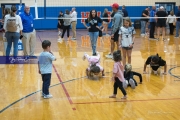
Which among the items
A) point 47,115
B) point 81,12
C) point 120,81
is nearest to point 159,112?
point 120,81

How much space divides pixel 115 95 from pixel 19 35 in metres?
4.82

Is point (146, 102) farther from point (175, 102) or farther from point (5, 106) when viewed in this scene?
point (5, 106)

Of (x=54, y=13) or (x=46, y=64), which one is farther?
(x=54, y=13)

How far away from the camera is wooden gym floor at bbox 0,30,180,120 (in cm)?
577

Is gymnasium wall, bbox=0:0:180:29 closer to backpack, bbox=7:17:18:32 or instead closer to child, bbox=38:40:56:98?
backpack, bbox=7:17:18:32

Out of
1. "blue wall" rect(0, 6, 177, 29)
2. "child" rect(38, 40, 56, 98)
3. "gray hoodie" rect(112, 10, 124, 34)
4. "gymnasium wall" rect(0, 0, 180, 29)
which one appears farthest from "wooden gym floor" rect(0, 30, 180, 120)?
"gymnasium wall" rect(0, 0, 180, 29)

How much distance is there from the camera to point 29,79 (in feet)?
27.5

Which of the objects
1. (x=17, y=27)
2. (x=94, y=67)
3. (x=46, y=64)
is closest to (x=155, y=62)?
(x=94, y=67)

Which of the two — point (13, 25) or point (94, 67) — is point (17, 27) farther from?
point (94, 67)

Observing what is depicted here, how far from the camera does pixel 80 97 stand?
22.5ft

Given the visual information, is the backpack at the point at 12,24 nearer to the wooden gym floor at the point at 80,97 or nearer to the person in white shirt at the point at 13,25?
the person in white shirt at the point at 13,25

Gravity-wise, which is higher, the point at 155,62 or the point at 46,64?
the point at 46,64

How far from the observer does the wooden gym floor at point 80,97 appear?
18.9 feet

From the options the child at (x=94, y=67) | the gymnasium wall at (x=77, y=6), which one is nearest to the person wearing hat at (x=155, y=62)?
the child at (x=94, y=67)
